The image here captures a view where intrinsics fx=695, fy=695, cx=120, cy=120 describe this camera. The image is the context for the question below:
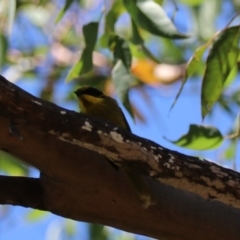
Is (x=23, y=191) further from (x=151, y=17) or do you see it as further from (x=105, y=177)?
(x=151, y=17)

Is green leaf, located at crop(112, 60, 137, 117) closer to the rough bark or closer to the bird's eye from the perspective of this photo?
the bird's eye

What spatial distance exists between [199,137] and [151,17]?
0.29m

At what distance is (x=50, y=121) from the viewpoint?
0.96 meters

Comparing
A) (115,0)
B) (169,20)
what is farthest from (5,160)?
(169,20)

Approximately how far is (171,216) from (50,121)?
1.13ft

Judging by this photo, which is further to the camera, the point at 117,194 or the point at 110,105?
the point at 110,105

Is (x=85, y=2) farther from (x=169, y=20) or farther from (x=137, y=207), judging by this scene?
(x=137, y=207)

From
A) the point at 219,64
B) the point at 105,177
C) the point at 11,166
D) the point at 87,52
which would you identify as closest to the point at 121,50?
the point at 87,52

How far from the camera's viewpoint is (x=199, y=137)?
5.01 ft

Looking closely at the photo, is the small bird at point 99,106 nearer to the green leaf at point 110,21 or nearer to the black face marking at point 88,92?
the black face marking at point 88,92

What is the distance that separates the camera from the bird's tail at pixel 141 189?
3.83 ft

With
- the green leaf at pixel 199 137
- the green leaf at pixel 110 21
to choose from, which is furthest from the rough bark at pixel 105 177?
the green leaf at pixel 110 21

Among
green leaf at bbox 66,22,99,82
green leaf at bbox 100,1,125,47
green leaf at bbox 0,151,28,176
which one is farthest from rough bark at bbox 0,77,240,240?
green leaf at bbox 0,151,28,176

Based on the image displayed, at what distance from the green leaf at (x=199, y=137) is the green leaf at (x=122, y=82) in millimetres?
129
